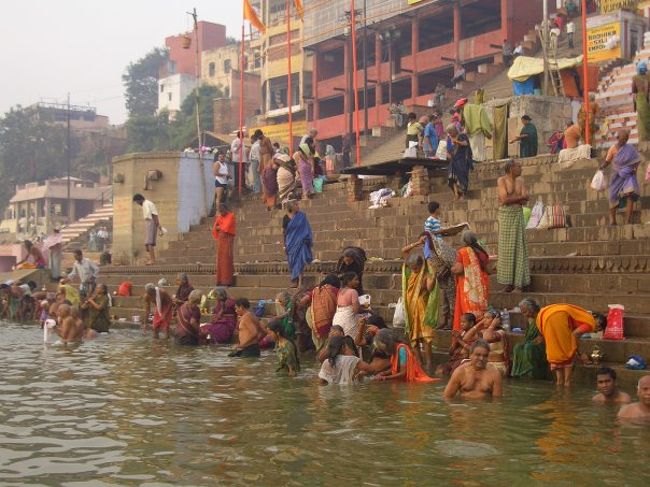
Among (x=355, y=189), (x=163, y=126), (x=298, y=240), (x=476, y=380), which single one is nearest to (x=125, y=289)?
(x=355, y=189)

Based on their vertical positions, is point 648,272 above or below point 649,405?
above

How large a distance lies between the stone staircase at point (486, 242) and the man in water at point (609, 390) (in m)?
0.74

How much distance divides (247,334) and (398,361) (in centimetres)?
270

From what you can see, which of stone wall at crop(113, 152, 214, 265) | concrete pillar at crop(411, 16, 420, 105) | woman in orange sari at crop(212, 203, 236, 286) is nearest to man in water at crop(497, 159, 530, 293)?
woman in orange sari at crop(212, 203, 236, 286)

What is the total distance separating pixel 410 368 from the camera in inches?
295

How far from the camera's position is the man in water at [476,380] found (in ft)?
21.6

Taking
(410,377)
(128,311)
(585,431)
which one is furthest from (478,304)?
(128,311)

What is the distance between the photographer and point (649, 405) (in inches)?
218

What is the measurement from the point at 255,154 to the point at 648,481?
14.6 meters

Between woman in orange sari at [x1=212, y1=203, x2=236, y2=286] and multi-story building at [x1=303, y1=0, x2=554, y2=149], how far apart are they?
17008 mm

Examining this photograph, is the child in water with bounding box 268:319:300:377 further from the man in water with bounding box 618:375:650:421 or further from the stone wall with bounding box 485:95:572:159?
the stone wall with bounding box 485:95:572:159

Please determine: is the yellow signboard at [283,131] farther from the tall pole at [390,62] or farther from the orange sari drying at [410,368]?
the orange sari drying at [410,368]

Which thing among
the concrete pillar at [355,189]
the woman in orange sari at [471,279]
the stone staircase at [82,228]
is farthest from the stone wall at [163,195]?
the stone staircase at [82,228]

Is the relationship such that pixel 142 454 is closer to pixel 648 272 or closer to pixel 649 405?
pixel 649 405
